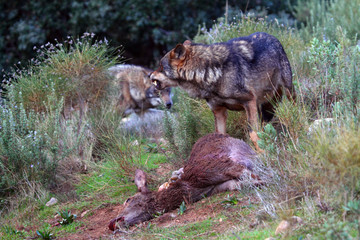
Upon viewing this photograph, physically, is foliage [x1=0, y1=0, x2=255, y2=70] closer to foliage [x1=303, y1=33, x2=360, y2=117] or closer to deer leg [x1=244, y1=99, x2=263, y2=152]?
deer leg [x1=244, y1=99, x2=263, y2=152]

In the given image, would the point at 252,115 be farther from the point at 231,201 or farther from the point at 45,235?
the point at 45,235

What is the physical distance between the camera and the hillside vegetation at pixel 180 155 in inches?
159

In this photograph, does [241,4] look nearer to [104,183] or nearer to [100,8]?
[100,8]

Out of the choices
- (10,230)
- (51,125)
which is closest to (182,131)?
(51,125)

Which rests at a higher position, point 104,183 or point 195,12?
point 195,12

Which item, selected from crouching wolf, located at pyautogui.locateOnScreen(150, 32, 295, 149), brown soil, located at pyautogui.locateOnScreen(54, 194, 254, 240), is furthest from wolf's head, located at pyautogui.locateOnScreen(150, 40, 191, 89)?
brown soil, located at pyautogui.locateOnScreen(54, 194, 254, 240)

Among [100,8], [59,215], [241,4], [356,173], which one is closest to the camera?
[356,173]

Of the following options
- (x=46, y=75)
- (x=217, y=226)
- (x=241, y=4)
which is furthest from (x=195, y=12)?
(x=217, y=226)

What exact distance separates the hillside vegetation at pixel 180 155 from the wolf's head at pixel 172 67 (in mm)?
581

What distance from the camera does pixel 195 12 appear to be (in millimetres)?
18922

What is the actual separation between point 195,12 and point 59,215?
13.9 m

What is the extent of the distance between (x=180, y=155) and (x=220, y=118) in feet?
2.82

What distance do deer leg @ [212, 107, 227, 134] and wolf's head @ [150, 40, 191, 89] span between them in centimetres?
78

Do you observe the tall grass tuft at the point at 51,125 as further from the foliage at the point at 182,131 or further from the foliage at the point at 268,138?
the foliage at the point at 268,138
